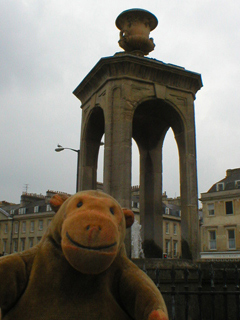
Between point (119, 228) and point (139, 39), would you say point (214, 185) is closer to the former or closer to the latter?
point (139, 39)

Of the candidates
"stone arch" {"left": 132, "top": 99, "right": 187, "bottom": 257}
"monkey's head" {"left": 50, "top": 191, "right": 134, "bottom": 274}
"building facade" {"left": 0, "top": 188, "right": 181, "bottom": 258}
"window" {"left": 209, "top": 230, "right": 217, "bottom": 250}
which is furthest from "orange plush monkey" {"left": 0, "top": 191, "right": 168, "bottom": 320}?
"building facade" {"left": 0, "top": 188, "right": 181, "bottom": 258}

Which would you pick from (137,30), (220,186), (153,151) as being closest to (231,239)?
(220,186)

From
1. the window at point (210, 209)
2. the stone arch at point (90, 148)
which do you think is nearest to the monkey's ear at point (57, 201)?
the stone arch at point (90, 148)

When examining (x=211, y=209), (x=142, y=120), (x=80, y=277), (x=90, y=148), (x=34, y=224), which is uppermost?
(x=211, y=209)

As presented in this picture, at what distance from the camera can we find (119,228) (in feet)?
9.23

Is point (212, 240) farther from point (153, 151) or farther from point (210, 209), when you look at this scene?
point (153, 151)

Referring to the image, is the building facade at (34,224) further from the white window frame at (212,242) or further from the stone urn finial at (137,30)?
the stone urn finial at (137,30)

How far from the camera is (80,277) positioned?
2.75 meters

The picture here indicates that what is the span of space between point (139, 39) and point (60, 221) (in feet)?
30.2

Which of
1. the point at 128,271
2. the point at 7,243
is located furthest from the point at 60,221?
the point at 7,243

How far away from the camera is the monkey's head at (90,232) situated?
247 cm

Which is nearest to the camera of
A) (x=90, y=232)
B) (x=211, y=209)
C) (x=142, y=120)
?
(x=90, y=232)

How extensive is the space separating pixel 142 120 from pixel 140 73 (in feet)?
7.63

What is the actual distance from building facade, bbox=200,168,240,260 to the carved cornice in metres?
34.4
